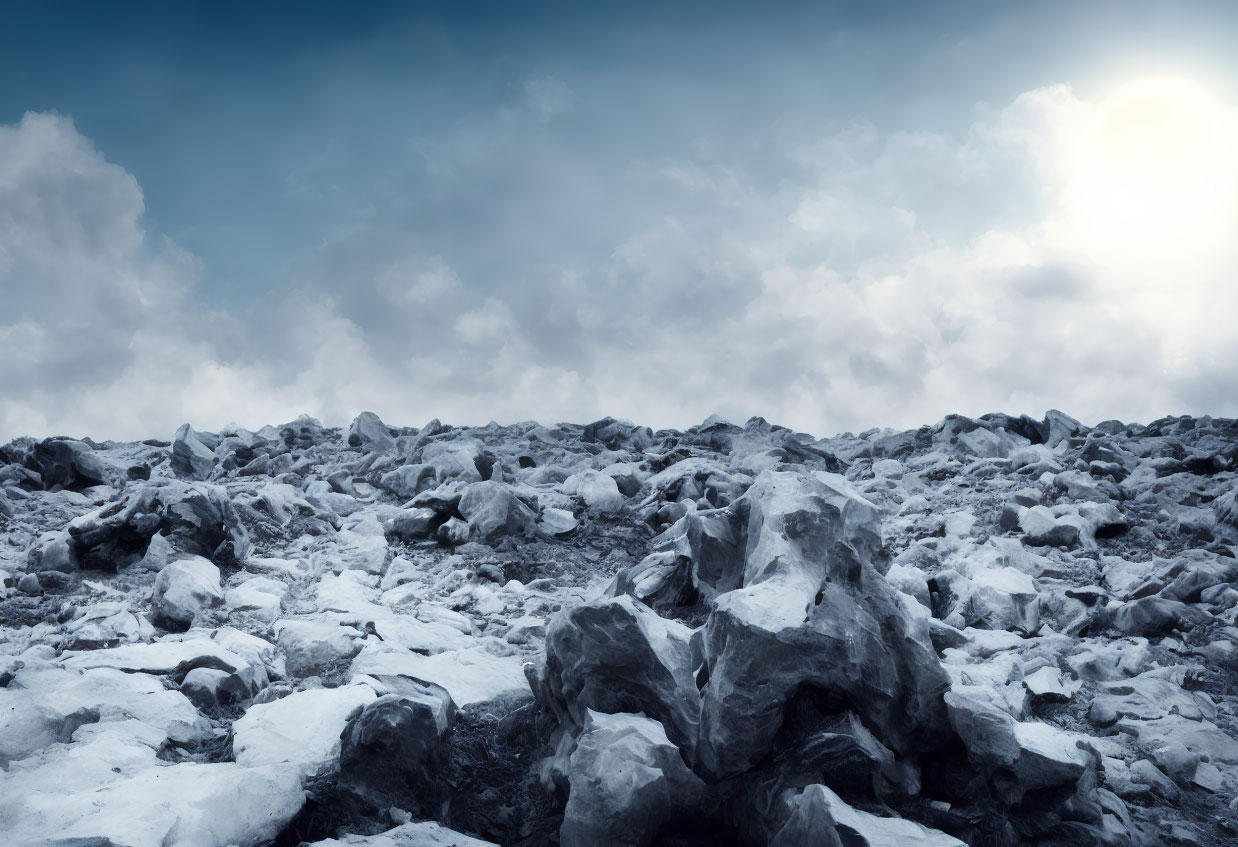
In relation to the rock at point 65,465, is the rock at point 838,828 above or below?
below

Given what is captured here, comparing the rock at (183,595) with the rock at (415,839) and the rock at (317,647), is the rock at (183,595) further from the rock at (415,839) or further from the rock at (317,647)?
the rock at (415,839)

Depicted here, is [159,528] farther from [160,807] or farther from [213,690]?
[160,807]

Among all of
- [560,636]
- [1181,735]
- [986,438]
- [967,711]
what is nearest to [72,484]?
[560,636]

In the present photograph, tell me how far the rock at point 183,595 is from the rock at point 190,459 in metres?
7.70

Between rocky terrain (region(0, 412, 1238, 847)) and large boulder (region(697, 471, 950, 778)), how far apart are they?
18mm

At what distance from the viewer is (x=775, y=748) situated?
13.5ft

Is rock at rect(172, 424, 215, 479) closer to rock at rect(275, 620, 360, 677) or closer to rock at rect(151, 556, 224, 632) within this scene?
rock at rect(151, 556, 224, 632)

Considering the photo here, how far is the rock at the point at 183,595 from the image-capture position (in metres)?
6.48

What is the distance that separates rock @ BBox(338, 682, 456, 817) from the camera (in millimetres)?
4238

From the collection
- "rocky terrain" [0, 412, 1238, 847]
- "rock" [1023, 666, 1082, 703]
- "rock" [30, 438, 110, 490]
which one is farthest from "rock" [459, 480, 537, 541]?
"rock" [30, 438, 110, 490]

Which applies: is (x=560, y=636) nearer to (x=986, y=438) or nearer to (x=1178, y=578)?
(x=1178, y=578)

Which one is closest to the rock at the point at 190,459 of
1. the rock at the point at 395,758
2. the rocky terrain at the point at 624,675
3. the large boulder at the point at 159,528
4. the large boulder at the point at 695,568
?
the rocky terrain at the point at 624,675

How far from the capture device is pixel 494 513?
915cm

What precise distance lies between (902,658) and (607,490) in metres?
6.59
